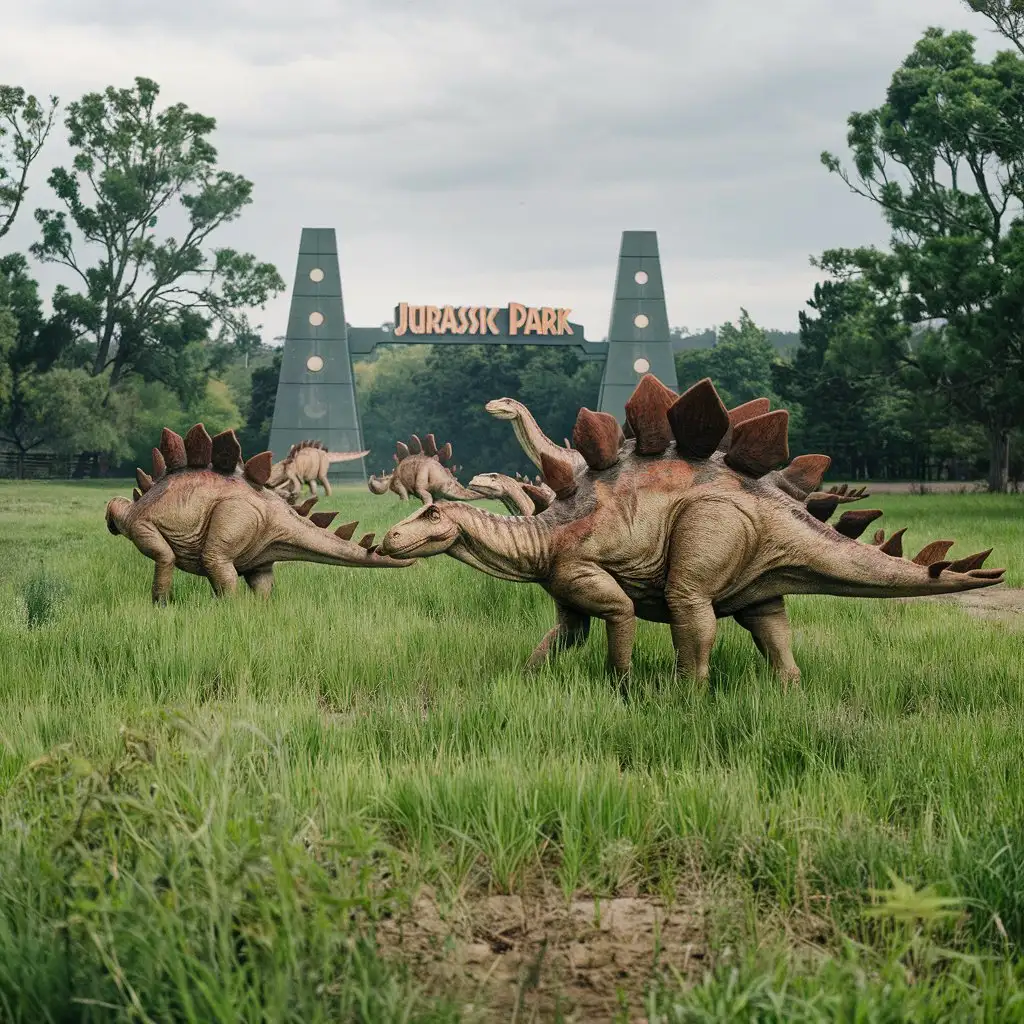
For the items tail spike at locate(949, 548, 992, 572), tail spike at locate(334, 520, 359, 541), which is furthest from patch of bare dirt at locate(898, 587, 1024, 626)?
tail spike at locate(334, 520, 359, 541)

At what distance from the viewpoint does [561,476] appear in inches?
185

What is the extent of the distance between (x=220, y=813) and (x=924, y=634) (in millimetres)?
4821

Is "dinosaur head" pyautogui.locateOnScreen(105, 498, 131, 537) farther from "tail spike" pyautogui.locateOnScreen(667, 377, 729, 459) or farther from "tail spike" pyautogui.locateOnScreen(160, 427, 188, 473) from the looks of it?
"tail spike" pyautogui.locateOnScreen(667, 377, 729, 459)

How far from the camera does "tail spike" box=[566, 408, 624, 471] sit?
4.62 meters

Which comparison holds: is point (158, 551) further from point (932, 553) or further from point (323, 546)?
point (932, 553)

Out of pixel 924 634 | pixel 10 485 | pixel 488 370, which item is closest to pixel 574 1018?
pixel 924 634

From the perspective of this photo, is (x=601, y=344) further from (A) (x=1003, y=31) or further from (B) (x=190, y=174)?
(A) (x=1003, y=31)

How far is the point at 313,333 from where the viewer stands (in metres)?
34.5

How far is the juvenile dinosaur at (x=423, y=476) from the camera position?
17219 mm

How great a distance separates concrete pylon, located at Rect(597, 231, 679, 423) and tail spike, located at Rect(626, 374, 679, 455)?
2989 centimetres

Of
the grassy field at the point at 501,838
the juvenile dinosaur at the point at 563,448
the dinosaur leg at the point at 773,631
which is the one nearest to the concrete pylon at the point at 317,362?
the juvenile dinosaur at the point at 563,448

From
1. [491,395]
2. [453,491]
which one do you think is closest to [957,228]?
[453,491]

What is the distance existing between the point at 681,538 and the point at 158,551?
3572 mm

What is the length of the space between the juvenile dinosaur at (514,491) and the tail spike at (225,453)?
1393 millimetres
